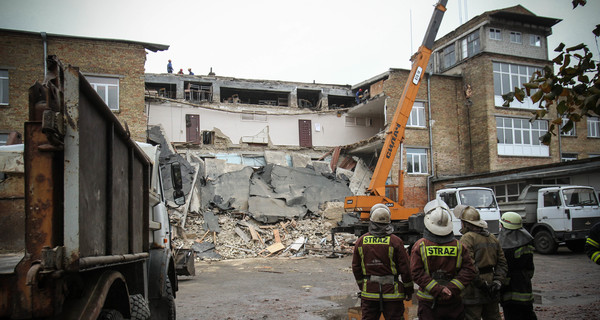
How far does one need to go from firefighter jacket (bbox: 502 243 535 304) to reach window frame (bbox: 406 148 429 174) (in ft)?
Result: 74.3

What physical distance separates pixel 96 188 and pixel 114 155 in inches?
23.1

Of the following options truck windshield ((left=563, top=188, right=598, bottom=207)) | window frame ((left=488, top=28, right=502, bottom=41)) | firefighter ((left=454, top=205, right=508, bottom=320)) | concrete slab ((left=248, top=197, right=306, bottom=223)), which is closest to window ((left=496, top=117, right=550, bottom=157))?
window frame ((left=488, top=28, right=502, bottom=41))

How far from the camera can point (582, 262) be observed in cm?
1297

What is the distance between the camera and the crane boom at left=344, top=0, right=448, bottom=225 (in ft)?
47.1

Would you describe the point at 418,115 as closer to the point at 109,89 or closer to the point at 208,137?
the point at 208,137

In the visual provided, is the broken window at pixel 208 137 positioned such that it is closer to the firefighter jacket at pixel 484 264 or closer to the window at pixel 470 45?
the window at pixel 470 45

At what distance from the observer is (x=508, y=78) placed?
29000 mm

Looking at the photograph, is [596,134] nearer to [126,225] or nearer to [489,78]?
[489,78]

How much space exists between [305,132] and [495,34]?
49.9 feet

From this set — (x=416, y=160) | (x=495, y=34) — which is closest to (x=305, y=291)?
(x=416, y=160)

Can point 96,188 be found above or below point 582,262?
above

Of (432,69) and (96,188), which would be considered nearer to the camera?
(96,188)

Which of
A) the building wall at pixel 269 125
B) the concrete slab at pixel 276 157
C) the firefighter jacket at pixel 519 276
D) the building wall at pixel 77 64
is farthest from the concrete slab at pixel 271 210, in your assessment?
the firefighter jacket at pixel 519 276

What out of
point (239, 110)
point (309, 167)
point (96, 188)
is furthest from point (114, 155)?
point (239, 110)
